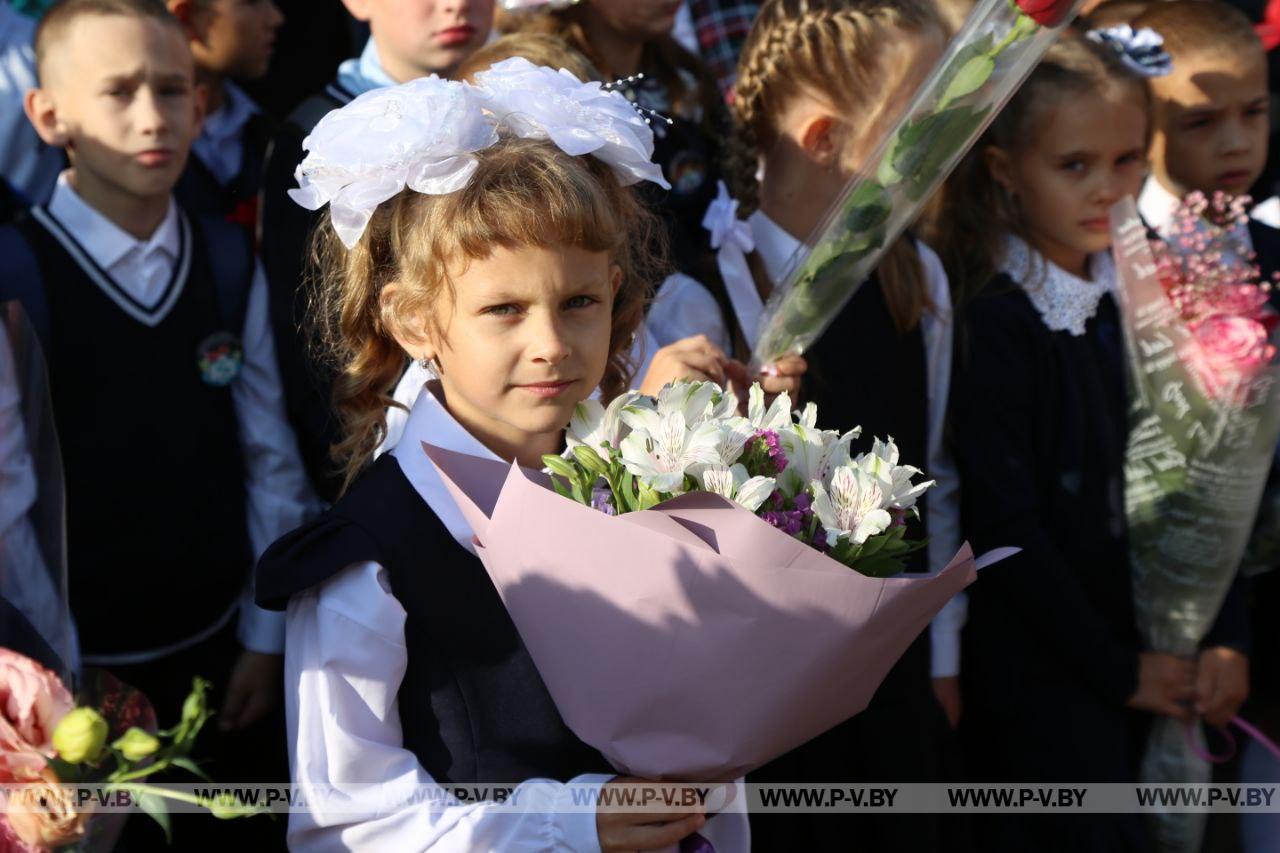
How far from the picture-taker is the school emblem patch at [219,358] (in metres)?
3.21

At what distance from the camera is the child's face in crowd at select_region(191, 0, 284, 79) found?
401cm

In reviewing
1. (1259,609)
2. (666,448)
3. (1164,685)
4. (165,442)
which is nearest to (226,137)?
(165,442)

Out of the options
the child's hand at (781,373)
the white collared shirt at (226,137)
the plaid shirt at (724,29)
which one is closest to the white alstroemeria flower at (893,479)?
the child's hand at (781,373)

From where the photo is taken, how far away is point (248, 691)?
3193 millimetres

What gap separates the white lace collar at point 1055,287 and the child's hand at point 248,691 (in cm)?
193

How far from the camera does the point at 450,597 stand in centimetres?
210

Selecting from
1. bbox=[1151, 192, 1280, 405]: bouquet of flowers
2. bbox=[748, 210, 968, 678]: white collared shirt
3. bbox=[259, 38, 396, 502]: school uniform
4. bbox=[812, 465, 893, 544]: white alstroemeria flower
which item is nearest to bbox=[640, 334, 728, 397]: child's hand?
bbox=[812, 465, 893, 544]: white alstroemeria flower

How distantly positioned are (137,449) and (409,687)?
131 centimetres

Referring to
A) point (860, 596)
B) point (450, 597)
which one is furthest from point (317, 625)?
point (860, 596)

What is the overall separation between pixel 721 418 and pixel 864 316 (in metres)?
1.36

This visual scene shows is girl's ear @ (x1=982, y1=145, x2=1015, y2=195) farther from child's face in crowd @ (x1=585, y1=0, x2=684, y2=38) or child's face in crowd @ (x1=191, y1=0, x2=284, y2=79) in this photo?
child's face in crowd @ (x1=191, y1=0, x2=284, y2=79)

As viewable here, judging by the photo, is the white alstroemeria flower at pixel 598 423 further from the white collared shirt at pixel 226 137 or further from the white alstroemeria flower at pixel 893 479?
the white collared shirt at pixel 226 137

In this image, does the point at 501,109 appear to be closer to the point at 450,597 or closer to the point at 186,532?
the point at 450,597

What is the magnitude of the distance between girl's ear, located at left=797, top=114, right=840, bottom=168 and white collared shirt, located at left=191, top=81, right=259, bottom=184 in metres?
1.65
